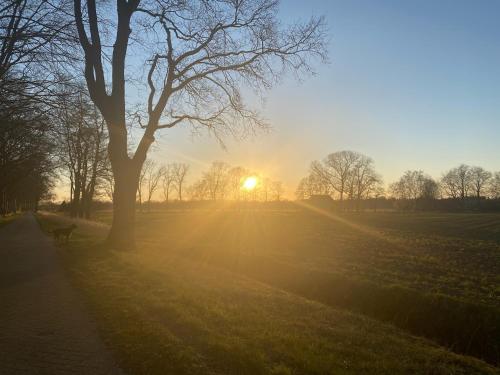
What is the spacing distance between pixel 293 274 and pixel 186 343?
9764 mm

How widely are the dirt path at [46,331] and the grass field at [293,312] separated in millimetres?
315

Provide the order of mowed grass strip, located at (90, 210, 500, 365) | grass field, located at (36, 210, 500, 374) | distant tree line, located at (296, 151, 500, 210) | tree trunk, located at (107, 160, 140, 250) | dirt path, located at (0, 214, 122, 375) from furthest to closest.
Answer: distant tree line, located at (296, 151, 500, 210) → tree trunk, located at (107, 160, 140, 250) → mowed grass strip, located at (90, 210, 500, 365) → grass field, located at (36, 210, 500, 374) → dirt path, located at (0, 214, 122, 375)

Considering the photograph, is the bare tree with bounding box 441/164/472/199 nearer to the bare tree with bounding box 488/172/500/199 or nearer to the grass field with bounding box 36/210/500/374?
the bare tree with bounding box 488/172/500/199

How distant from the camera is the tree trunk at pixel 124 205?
1598 centimetres

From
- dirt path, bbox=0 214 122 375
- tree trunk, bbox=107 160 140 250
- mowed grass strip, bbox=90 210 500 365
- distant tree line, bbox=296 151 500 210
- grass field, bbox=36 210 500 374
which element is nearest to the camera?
dirt path, bbox=0 214 122 375

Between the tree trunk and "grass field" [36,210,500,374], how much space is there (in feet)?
3.69

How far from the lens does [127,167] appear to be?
1602 cm

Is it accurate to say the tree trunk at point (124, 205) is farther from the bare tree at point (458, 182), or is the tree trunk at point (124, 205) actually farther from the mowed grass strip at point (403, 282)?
the bare tree at point (458, 182)

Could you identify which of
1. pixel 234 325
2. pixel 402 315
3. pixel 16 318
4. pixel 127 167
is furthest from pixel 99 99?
pixel 402 315

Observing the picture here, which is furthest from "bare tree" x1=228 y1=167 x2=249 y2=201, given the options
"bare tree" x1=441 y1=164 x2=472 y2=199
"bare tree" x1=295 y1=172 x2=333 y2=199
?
"bare tree" x1=441 y1=164 x2=472 y2=199

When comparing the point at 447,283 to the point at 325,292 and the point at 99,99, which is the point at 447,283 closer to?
the point at 325,292

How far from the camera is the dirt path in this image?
4.86m

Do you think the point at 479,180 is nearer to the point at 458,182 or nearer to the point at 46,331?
the point at 458,182

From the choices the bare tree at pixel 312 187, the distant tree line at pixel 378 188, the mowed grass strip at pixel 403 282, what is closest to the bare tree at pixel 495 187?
the distant tree line at pixel 378 188
